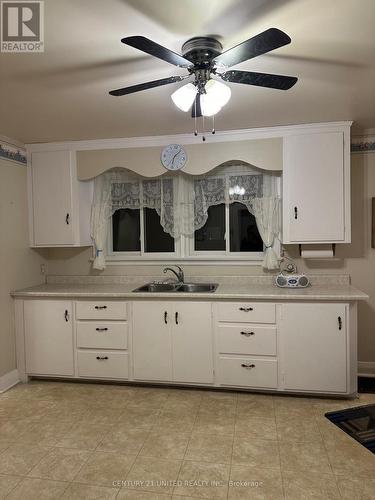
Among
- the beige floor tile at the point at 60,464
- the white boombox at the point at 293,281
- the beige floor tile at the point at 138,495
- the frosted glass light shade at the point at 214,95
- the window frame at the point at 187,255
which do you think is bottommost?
the beige floor tile at the point at 138,495

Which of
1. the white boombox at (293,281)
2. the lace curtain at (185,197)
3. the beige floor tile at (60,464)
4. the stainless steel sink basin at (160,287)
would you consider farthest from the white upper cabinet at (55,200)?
the white boombox at (293,281)

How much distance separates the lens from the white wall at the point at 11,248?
3227mm

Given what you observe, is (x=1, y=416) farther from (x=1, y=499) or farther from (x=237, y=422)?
(x=237, y=422)

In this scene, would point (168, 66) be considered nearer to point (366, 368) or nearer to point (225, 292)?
point (225, 292)

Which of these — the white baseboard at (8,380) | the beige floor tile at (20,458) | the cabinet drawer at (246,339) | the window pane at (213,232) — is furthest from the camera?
A: the window pane at (213,232)

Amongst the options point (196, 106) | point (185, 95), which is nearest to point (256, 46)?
point (185, 95)

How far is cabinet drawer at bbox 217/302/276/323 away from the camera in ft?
9.65

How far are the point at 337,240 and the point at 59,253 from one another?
2857mm

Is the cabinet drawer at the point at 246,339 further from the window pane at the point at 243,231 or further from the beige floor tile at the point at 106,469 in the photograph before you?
the beige floor tile at the point at 106,469

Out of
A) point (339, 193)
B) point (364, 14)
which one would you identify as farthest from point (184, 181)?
point (364, 14)

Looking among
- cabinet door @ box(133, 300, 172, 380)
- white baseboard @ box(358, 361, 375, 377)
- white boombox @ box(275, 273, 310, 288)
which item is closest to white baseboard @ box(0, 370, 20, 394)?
cabinet door @ box(133, 300, 172, 380)

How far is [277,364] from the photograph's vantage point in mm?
2934

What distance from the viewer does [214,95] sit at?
1774mm

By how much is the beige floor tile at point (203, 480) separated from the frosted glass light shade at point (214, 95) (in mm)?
2055
